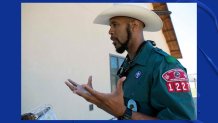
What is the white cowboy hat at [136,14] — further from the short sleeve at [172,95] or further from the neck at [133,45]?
the short sleeve at [172,95]

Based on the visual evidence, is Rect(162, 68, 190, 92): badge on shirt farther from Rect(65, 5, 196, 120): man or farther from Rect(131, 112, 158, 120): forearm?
Rect(131, 112, 158, 120): forearm

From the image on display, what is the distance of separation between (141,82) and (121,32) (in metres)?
0.33

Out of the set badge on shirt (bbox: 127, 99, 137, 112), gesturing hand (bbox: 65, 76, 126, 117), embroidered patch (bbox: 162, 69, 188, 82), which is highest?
embroidered patch (bbox: 162, 69, 188, 82)

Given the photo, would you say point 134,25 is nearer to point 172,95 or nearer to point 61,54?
point 172,95

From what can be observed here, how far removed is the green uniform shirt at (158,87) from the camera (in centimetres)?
131

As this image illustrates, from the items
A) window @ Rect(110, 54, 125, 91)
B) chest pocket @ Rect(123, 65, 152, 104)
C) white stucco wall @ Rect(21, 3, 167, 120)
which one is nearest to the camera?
chest pocket @ Rect(123, 65, 152, 104)

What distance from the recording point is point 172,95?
1.31 m

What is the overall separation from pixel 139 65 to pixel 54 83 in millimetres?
1853

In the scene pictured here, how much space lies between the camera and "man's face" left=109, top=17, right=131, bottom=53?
63.9 inches

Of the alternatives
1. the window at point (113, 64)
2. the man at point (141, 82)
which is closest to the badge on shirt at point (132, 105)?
the man at point (141, 82)

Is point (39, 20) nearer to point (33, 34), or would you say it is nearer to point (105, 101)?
point (33, 34)

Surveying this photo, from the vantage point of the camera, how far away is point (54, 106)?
3213mm

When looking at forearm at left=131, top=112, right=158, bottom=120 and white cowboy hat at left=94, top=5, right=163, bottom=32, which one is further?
white cowboy hat at left=94, top=5, right=163, bottom=32

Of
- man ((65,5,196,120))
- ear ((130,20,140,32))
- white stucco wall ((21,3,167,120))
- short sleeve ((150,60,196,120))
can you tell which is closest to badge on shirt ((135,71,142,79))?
man ((65,5,196,120))
